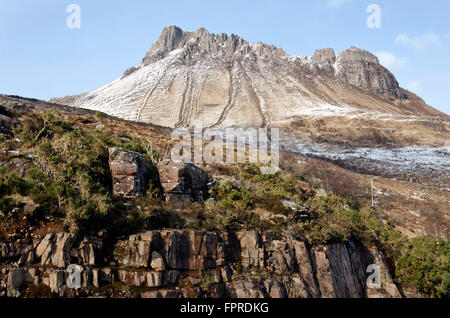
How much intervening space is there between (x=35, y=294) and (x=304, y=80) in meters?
114

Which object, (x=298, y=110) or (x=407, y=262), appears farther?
(x=298, y=110)

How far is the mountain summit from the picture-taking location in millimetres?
82500

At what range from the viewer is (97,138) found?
1400cm

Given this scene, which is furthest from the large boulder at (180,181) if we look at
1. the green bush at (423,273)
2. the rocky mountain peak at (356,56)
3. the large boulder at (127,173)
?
the rocky mountain peak at (356,56)

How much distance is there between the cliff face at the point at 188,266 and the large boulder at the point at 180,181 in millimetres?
2922

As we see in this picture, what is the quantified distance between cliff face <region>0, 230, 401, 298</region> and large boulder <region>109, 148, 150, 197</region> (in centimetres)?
277

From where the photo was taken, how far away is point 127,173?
11.8m

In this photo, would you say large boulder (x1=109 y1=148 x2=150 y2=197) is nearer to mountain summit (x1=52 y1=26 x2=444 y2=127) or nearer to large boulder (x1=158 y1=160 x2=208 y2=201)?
large boulder (x1=158 y1=160 x2=208 y2=201)

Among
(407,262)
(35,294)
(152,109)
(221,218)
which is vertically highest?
(152,109)

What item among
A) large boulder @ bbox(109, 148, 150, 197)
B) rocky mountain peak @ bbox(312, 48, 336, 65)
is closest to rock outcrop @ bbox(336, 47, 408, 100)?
rocky mountain peak @ bbox(312, 48, 336, 65)

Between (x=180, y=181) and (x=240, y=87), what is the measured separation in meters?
89.5

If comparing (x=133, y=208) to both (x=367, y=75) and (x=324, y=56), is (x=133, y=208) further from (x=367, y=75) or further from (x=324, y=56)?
(x=324, y=56)
